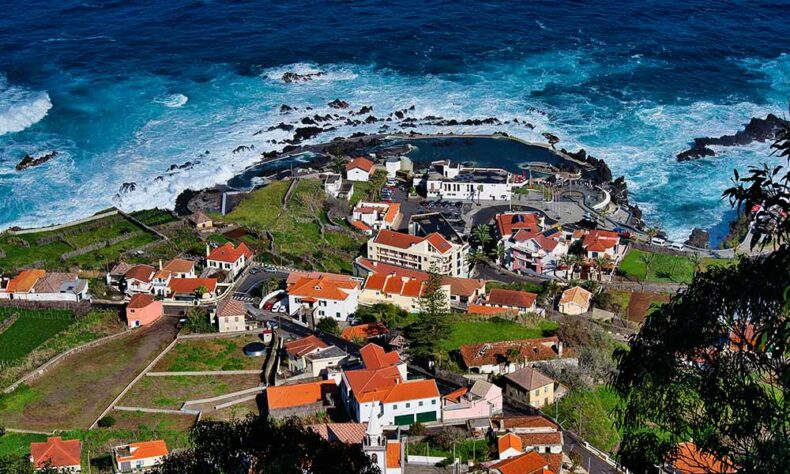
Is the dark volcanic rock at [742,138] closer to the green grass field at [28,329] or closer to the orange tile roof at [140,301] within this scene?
the orange tile roof at [140,301]

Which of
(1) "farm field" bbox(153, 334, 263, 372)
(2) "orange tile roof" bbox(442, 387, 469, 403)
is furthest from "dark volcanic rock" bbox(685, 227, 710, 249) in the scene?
(1) "farm field" bbox(153, 334, 263, 372)

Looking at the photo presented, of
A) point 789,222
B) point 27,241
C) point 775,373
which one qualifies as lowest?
point 27,241

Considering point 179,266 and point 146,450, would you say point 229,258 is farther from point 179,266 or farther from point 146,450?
point 146,450

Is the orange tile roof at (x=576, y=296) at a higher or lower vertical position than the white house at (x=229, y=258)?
lower

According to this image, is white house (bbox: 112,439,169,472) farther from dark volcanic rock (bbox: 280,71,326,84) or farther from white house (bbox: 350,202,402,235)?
dark volcanic rock (bbox: 280,71,326,84)

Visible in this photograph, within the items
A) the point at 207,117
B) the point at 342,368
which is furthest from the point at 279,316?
the point at 207,117

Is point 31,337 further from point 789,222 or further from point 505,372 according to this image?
point 789,222

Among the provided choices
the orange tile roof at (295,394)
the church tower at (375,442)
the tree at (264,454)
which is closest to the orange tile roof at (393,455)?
the church tower at (375,442)

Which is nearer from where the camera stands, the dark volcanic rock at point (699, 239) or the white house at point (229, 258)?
the white house at point (229, 258)
